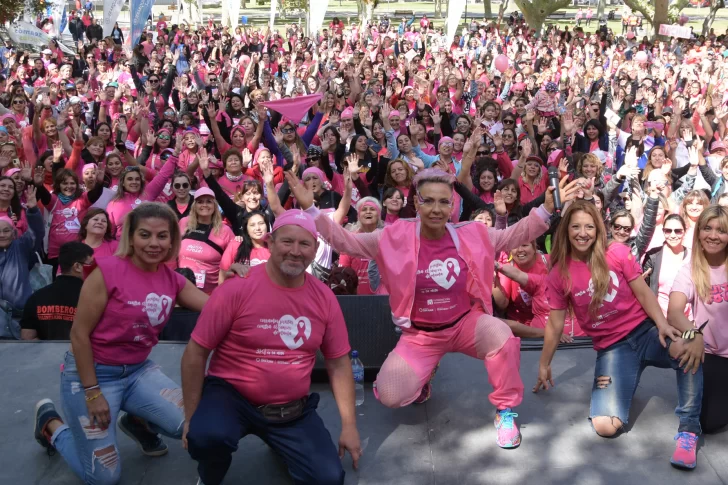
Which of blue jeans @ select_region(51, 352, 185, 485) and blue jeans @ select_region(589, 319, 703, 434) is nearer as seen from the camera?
blue jeans @ select_region(51, 352, 185, 485)

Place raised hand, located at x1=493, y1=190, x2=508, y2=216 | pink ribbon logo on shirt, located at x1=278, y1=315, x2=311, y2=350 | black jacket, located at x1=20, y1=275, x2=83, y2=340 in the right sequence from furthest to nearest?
raised hand, located at x1=493, y1=190, x2=508, y2=216 → black jacket, located at x1=20, y1=275, x2=83, y2=340 → pink ribbon logo on shirt, located at x1=278, y1=315, x2=311, y2=350

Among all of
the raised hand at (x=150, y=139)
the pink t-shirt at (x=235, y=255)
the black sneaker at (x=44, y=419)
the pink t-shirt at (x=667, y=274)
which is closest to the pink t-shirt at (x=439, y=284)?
the black sneaker at (x=44, y=419)

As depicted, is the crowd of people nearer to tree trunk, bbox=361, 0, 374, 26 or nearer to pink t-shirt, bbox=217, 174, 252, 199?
pink t-shirt, bbox=217, 174, 252, 199

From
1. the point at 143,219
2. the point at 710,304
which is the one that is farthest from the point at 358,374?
the point at 710,304

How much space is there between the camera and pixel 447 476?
12.9ft

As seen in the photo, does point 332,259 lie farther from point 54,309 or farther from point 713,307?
point 713,307

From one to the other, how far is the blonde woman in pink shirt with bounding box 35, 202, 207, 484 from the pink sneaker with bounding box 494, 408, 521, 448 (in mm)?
1733

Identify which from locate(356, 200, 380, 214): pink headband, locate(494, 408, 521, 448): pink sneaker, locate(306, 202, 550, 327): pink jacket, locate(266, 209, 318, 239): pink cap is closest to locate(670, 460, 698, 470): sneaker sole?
locate(494, 408, 521, 448): pink sneaker

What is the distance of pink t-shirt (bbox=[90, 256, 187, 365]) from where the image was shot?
3764 millimetres

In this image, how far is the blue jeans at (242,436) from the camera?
11.7 ft

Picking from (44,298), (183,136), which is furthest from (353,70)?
(44,298)

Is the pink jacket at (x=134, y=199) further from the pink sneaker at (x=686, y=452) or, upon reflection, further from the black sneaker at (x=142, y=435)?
the pink sneaker at (x=686, y=452)

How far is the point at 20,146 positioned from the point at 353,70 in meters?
8.14

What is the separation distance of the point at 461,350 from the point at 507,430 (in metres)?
0.53
